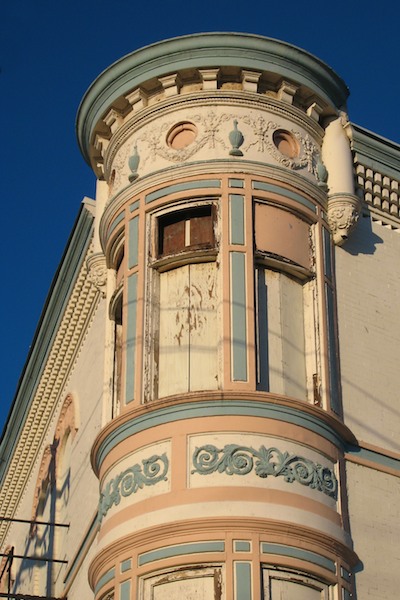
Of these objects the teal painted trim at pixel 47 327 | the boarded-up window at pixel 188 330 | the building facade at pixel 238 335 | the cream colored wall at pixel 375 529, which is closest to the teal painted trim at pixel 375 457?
the building facade at pixel 238 335

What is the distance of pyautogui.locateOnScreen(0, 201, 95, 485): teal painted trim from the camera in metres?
21.5

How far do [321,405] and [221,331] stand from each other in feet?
4.97

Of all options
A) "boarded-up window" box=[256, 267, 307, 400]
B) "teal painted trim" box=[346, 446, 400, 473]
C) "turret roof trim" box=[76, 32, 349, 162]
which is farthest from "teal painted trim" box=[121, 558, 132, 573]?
"turret roof trim" box=[76, 32, 349, 162]

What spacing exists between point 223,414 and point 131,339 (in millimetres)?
1942

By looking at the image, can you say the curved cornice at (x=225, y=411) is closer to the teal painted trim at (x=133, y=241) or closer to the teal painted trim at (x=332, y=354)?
the teal painted trim at (x=332, y=354)

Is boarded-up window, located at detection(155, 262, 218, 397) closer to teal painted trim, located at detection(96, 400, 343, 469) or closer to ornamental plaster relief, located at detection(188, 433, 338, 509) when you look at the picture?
teal painted trim, located at detection(96, 400, 343, 469)

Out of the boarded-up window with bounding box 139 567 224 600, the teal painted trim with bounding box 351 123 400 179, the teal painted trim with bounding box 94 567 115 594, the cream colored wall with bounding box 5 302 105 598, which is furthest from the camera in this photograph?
the cream colored wall with bounding box 5 302 105 598

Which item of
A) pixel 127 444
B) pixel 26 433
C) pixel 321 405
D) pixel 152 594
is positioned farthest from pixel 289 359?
pixel 26 433

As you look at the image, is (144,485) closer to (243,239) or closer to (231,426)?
(231,426)

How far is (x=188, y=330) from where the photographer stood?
15.9m

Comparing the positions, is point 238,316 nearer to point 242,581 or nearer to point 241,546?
point 241,546

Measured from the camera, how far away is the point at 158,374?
15.7 metres

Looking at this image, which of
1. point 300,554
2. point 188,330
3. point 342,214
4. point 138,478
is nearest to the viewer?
point 300,554

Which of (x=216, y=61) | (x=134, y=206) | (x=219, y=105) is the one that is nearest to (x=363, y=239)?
(x=219, y=105)
